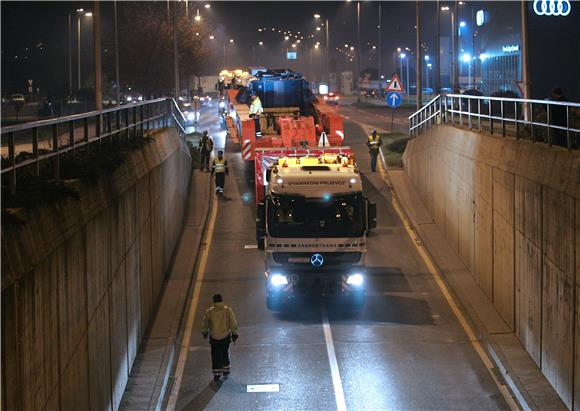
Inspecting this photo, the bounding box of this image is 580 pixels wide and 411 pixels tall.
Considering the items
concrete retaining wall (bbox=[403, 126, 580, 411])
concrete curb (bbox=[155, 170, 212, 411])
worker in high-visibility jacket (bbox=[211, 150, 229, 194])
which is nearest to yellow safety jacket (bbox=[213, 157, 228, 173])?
worker in high-visibility jacket (bbox=[211, 150, 229, 194])

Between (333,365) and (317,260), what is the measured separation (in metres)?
2.92

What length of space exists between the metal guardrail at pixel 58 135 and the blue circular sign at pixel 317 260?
4654 mm

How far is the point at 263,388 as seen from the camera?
52.0 ft

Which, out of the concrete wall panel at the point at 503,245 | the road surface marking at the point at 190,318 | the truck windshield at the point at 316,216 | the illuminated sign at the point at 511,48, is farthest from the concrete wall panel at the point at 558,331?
the illuminated sign at the point at 511,48

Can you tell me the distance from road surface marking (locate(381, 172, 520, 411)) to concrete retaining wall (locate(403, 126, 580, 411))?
2.38 ft

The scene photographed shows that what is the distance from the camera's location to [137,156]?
18.9 m

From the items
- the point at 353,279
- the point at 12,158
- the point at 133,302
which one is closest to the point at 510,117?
the point at 353,279

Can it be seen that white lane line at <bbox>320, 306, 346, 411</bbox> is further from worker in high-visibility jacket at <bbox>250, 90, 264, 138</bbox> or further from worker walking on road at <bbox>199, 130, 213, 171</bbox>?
worker walking on road at <bbox>199, 130, 213, 171</bbox>

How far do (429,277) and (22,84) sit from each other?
52.0 metres

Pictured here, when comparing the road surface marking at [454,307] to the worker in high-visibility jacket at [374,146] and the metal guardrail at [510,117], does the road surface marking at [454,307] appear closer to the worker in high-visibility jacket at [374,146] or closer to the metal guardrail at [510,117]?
the metal guardrail at [510,117]

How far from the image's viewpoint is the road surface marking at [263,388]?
619 inches

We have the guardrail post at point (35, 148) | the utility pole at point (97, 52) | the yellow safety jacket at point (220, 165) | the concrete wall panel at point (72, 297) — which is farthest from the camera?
the yellow safety jacket at point (220, 165)

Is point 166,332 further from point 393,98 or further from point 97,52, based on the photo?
point 393,98

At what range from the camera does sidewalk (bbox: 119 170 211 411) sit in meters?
14.7
